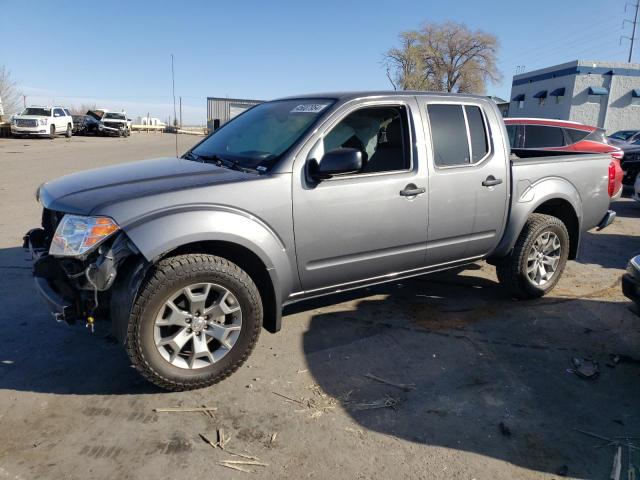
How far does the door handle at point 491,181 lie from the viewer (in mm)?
4242

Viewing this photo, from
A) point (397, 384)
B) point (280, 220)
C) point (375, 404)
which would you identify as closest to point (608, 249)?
point (397, 384)

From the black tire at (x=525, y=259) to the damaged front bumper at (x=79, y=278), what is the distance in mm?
3485

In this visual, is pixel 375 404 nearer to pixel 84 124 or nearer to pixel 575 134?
pixel 575 134

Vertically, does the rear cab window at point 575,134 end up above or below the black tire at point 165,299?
above

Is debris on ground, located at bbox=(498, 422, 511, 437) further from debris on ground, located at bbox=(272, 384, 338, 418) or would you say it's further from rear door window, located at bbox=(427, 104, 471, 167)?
rear door window, located at bbox=(427, 104, 471, 167)

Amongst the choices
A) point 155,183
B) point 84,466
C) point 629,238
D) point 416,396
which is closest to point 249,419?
point 84,466

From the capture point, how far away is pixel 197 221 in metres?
2.95

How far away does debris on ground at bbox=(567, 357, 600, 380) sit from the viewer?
346 cm

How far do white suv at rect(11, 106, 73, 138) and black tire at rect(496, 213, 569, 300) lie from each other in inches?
1182

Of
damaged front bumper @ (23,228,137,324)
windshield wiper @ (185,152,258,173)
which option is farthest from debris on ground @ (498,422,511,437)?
damaged front bumper @ (23,228,137,324)

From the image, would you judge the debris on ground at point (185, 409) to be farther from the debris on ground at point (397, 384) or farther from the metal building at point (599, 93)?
the metal building at point (599, 93)

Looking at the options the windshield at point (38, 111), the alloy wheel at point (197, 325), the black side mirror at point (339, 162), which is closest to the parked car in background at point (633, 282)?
the black side mirror at point (339, 162)

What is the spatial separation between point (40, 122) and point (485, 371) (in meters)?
30.9

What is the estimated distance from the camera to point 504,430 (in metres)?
2.82
